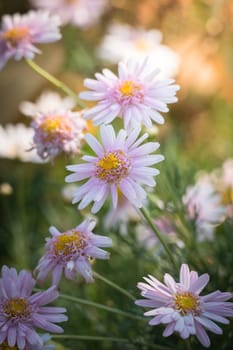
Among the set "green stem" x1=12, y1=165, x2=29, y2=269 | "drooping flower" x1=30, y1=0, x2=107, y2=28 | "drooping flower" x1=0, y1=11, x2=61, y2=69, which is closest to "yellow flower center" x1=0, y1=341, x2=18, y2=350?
"drooping flower" x1=0, y1=11, x2=61, y2=69

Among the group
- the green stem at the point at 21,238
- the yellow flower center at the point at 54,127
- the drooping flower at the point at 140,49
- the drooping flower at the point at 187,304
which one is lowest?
the drooping flower at the point at 187,304

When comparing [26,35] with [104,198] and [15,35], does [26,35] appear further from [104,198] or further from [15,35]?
[104,198]

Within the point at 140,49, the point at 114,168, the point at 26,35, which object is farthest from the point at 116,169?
the point at 140,49

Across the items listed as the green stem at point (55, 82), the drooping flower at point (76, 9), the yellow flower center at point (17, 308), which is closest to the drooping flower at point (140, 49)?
the drooping flower at point (76, 9)

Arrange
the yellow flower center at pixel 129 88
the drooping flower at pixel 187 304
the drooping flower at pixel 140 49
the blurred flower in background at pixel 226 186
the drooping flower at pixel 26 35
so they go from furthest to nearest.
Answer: the drooping flower at pixel 140 49 → the blurred flower in background at pixel 226 186 → the drooping flower at pixel 26 35 → the yellow flower center at pixel 129 88 → the drooping flower at pixel 187 304

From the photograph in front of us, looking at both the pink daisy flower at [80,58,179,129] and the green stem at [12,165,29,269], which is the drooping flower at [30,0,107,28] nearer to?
the green stem at [12,165,29,269]

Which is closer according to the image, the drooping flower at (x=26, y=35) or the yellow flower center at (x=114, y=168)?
the yellow flower center at (x=114, y=168)

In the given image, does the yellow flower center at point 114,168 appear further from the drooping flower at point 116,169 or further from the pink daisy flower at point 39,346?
the pink daisy flower at point 39,346
